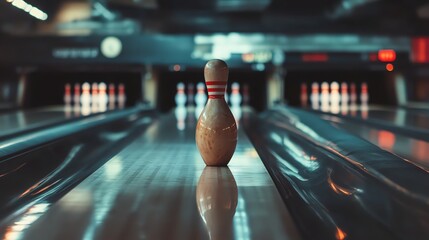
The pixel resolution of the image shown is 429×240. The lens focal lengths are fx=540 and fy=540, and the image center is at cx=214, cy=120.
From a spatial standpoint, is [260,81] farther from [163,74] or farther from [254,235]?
[254,235]

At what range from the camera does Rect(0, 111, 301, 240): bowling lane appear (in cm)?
170

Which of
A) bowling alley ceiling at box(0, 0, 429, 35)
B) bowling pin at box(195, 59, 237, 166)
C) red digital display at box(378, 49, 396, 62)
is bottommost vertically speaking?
bowling pin at box(195, 59, 237, 166)

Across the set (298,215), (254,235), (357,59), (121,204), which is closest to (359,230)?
(298,215)

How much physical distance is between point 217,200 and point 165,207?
208 millimetres

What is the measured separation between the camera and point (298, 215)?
2193 mm

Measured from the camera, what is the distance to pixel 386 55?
328 inches

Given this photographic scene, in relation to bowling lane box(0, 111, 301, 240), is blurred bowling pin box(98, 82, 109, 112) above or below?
above

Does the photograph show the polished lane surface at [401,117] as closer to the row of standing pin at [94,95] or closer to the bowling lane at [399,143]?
the bowling lane at [399,143]

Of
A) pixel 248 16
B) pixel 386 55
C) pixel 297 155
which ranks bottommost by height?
pixel 297 155

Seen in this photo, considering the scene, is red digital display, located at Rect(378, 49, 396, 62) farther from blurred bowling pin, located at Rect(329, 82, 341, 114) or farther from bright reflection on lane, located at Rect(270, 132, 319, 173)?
bright reflection on lane, located at Rect(270, 132, 319, 173)

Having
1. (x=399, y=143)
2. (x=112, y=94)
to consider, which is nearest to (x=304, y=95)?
(x=112, y=94)

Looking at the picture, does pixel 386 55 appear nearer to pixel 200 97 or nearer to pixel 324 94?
pixel 324 94

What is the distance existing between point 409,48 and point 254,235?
7474 mm

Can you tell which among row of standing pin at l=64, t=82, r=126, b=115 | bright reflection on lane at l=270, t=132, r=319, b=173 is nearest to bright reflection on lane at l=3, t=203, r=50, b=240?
bright reflection on lane at l=270, t=132, r=319, b=173
